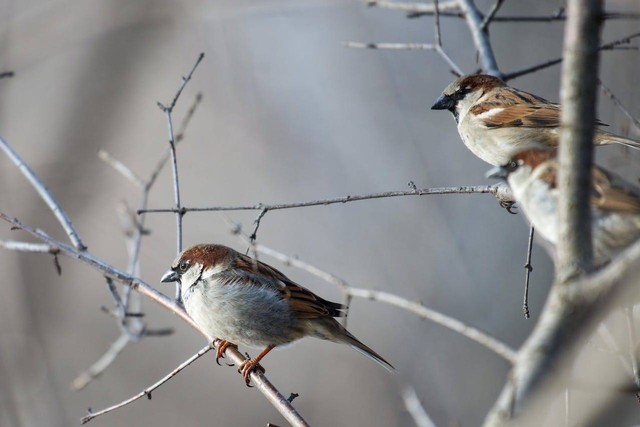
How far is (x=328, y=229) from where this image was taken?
825 centimetres

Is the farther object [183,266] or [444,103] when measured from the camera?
[444,103]

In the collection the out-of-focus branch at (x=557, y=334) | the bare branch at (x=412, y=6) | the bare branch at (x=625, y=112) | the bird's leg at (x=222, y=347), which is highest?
the bare branch at (x=412, y=6)

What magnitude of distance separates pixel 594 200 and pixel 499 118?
→ 1.98m

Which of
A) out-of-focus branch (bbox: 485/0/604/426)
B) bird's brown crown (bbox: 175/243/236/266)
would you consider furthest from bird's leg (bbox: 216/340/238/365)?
out-of-focus branch (bbox: 485/0/604/426)

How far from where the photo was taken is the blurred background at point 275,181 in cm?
733

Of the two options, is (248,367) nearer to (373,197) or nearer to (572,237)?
(373,197)

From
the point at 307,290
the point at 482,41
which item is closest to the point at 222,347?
the point at 307,290

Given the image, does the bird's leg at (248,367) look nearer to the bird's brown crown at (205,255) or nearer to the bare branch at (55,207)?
the bird's brown crown at (205,255)

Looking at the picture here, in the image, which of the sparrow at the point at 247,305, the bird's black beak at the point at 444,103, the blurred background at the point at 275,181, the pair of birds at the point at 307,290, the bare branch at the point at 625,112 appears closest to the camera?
the pair of birds at the point at 307,290

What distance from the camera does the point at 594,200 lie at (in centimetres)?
223

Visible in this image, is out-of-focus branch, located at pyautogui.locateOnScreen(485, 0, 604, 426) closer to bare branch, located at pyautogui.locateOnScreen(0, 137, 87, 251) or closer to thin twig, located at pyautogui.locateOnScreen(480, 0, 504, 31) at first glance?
bare branch, located at pyautogui.locateOnScreen(0, 137, 87, 251)

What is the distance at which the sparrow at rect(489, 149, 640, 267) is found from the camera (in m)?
2.17

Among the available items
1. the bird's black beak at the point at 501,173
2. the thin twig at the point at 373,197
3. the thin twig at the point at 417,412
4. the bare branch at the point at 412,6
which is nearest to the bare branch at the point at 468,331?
the thin twig at the point at 373,197

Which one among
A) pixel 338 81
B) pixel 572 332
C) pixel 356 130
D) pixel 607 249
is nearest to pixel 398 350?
pixel 356 130
